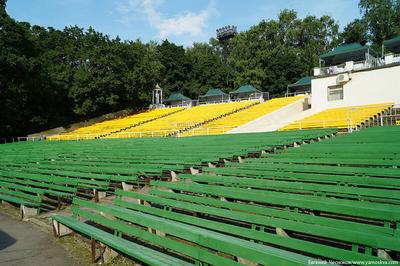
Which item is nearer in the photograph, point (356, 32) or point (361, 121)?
point (361, 121)

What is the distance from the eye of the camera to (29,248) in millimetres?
5215

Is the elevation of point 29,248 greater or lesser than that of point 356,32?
lesser

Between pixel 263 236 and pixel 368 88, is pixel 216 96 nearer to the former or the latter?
pixel 368 88

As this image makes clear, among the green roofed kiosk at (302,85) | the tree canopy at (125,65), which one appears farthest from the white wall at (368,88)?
the tree canopy at (125,65)

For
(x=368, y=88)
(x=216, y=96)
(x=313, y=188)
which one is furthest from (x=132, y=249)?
(x=216, y=96)

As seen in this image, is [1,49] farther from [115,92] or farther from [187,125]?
[187,125]

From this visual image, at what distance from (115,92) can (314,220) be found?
3690cm

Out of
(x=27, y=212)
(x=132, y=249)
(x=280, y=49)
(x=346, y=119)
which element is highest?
(x=280, y=49)

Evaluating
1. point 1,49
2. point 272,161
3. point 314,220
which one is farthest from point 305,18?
point 314,220

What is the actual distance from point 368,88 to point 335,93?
2320 mm

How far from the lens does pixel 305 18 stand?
2485 inches

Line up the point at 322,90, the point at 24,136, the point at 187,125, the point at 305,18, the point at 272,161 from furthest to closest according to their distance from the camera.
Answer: the point at 305,18, the point at 24,136, the point at 187,125, the point at 322,90, the point at 272,161

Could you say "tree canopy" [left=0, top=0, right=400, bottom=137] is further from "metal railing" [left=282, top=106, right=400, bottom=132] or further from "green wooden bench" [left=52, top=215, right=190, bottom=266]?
"green wooden bench" [left=52, top=215, right=190, bottom=266]

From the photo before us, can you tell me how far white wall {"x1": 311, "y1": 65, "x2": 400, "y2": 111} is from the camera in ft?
68.9
